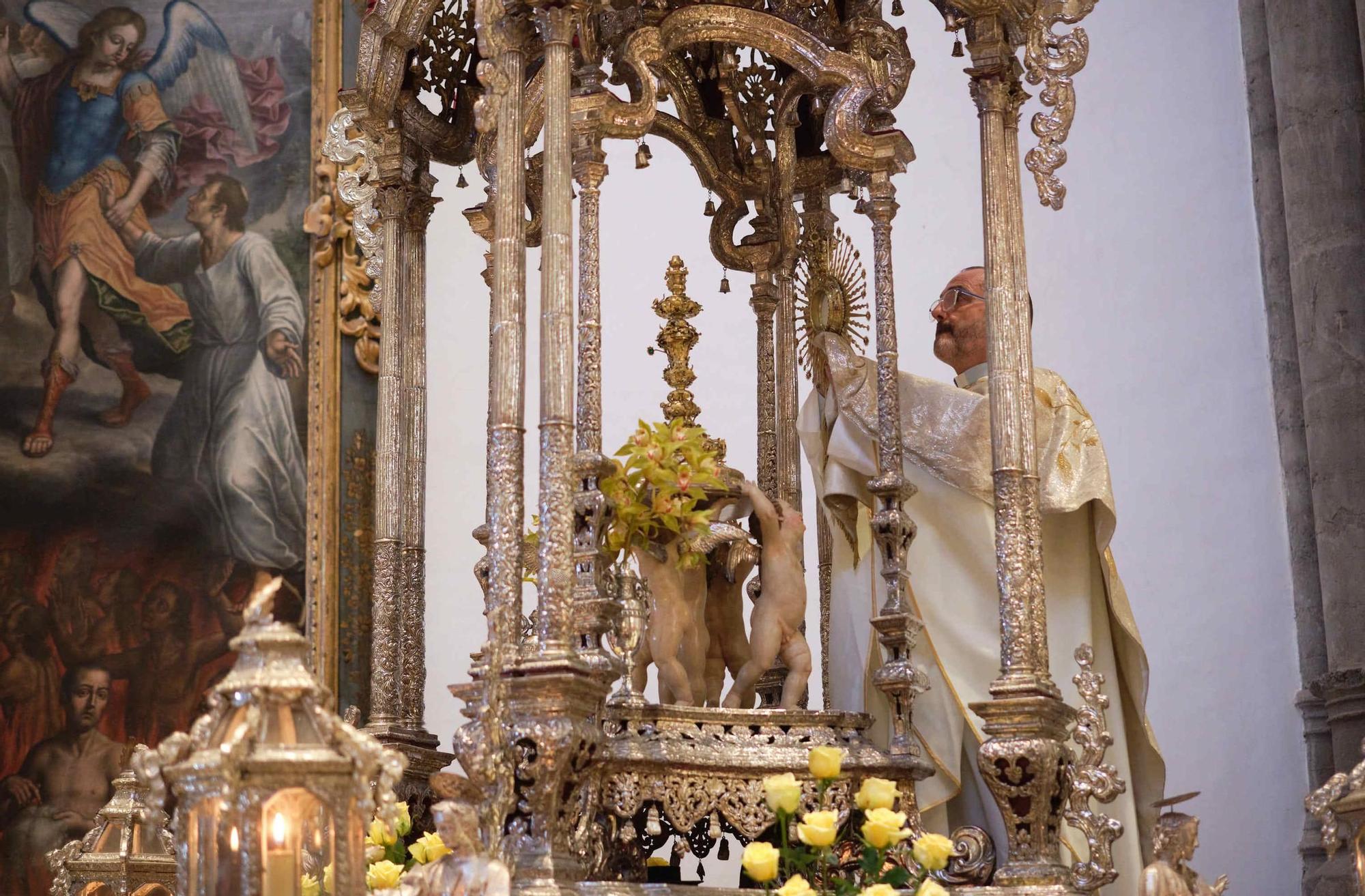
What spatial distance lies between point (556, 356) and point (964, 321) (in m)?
2.32

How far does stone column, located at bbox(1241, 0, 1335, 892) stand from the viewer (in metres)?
8.58

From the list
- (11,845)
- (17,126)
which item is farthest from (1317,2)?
(11,845)

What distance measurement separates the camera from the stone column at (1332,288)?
27.0ft

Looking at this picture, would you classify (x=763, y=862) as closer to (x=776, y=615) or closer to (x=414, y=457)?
(x=776, y=615)

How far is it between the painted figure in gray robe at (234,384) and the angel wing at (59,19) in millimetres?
933

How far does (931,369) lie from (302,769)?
5542mm

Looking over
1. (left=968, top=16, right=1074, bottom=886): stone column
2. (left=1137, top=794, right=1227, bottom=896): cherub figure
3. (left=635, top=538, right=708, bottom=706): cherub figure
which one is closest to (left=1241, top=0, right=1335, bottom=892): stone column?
(left=968, top=16, right=1074, bottom=886): stone column

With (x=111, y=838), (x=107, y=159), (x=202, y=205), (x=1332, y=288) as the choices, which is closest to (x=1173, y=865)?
(x=111, y=838)

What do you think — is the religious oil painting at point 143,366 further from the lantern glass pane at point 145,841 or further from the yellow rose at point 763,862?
the yellow rose at point 763,862

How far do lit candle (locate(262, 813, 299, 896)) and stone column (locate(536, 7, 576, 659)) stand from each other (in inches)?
49.1

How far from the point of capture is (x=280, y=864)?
13.4 feet

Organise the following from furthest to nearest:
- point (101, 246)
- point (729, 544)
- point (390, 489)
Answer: point (101, 246), point (390, 489), point (729, 544)

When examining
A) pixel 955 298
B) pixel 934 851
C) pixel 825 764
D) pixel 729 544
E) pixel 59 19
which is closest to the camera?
pixel 934 851

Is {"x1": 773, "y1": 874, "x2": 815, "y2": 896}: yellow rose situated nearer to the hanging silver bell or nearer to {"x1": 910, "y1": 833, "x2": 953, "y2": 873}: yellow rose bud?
{"x1": 910, "y1": 833, "x2": 953, "y2": 873}: yellow rose bud
